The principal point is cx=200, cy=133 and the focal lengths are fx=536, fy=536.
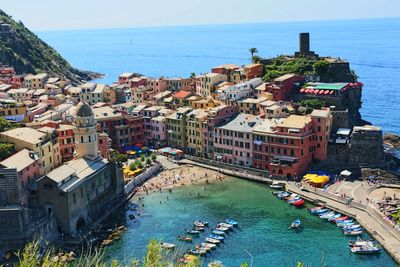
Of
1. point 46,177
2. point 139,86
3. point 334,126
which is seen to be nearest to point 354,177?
point 334,126

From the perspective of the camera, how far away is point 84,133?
2461 inches

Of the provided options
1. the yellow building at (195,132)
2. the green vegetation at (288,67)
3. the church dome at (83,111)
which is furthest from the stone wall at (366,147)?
the church dome at (83,111)

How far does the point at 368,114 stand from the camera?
116 m

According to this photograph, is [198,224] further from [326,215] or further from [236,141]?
[236,141]

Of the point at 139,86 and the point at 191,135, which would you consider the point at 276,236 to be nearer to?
the point at 191,135

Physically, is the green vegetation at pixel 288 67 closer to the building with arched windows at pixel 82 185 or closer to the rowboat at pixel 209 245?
the building with arched windows at pixel 82 185

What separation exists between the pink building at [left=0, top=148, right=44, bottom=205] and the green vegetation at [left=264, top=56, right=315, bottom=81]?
5093cm

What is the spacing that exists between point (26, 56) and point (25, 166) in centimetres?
10255

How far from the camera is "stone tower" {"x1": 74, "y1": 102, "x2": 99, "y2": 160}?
6259 cm

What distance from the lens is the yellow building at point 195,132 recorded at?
81.8 metres

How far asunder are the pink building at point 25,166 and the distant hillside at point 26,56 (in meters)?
89.5

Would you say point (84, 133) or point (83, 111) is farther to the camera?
point (83, 111)

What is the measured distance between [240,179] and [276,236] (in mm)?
18827

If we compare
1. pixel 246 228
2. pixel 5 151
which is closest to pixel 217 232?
pixel 246 228
